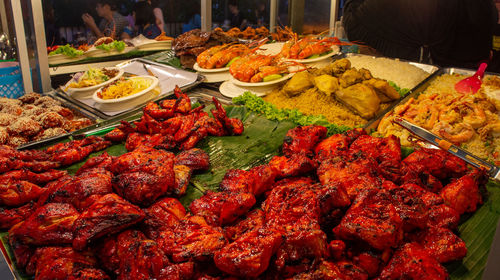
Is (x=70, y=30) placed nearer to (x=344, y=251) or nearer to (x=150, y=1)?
A: (x=150, y=1)

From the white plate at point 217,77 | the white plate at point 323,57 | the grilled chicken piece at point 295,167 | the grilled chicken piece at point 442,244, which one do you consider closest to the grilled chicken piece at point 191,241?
the grilled chicken piece at point 295,167

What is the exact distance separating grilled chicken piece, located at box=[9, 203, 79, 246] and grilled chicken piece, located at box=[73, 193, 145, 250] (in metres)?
0.12

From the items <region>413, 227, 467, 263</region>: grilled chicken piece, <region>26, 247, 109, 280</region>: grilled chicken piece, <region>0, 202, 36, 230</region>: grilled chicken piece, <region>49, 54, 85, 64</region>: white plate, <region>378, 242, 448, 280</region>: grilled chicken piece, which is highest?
<region>49, 54, 85, 64</region>: white plate

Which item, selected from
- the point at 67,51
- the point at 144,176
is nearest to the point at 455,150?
the point at 144,176

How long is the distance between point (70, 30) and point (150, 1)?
2066 mm

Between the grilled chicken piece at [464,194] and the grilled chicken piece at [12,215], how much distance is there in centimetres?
279

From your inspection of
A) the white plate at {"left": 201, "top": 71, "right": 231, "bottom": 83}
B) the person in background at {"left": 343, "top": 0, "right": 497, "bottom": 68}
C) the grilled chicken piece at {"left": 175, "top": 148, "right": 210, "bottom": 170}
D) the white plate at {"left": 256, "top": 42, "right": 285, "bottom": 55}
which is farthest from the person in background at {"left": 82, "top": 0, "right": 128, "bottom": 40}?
the grilled chicken piece at {"left": 175, "top": 148, "right": 210, "bottom": 170}

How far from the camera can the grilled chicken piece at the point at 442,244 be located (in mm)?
1786

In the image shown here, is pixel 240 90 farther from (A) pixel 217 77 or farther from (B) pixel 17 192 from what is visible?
(B) pixel 17 192

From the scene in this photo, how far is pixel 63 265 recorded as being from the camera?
1.68m

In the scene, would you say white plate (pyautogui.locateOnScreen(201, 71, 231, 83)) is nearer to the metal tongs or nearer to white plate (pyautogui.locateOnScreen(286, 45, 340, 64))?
white plate (pyautogui.locateOnScreen(286, 45, 340, 64))

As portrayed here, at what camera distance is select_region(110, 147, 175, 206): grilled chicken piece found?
219 centimetres

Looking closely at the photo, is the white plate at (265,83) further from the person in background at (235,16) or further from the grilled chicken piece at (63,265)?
the person in background at (235,16)

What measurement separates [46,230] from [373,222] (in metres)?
1.80
